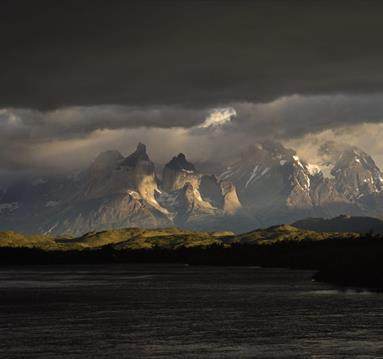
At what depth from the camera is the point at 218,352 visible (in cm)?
10269

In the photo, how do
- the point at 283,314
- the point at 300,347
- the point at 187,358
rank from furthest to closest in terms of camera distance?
the point at 283,314 < the point at 300,347 < the point at 187,358

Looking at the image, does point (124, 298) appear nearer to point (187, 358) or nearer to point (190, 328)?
point (190, 328)

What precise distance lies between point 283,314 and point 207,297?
48612mm

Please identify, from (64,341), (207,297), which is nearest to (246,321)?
(64,341)

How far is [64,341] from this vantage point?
373 ft

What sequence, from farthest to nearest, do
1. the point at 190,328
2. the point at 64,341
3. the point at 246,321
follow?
the point at 246,321, the point at 190,328, the point at 64,341

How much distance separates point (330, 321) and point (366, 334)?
690 inches

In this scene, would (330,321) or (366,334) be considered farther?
(330,321)

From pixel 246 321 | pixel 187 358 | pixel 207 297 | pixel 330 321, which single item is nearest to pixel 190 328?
pixel 246 321

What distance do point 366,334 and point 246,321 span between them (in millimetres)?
25515

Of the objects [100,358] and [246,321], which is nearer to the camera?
[100,358]

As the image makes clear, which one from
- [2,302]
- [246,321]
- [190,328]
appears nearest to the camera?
[190,328]

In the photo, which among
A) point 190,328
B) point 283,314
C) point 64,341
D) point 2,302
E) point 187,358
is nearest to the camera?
point 187,358

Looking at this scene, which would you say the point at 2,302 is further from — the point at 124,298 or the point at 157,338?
the point at 157,338
